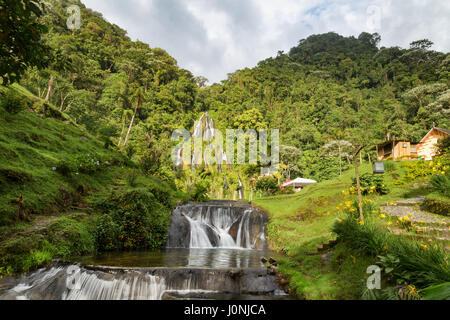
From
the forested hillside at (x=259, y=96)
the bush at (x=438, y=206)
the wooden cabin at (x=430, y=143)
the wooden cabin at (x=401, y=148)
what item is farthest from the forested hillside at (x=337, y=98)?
the bush at (x=438, y=206)

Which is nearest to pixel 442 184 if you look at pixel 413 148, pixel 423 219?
pixel 423 219

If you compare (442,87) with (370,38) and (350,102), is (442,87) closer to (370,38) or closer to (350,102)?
(350,102)

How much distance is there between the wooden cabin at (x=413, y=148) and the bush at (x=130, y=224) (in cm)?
3048

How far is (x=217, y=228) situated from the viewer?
1542cm

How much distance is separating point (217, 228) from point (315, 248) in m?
7.61

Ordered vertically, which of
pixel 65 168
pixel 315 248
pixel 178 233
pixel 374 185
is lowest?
pixel 178 233

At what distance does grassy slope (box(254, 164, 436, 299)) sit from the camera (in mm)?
5270

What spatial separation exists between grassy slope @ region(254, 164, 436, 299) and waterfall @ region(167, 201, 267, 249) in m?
1.18

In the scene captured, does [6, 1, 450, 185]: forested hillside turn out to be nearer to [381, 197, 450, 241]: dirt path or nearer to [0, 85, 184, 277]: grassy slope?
[0, 85, 184, 277]: grassy slope

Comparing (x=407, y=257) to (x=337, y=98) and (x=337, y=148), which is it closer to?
(x=337, y=148)

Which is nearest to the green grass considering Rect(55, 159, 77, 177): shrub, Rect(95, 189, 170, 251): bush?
Rect(55, 159, 77, 177): shrub

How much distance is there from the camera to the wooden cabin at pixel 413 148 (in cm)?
2812

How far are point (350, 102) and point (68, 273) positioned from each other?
75.5 meters

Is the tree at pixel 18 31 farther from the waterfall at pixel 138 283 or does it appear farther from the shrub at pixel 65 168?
the shrub at pixel 65 168
